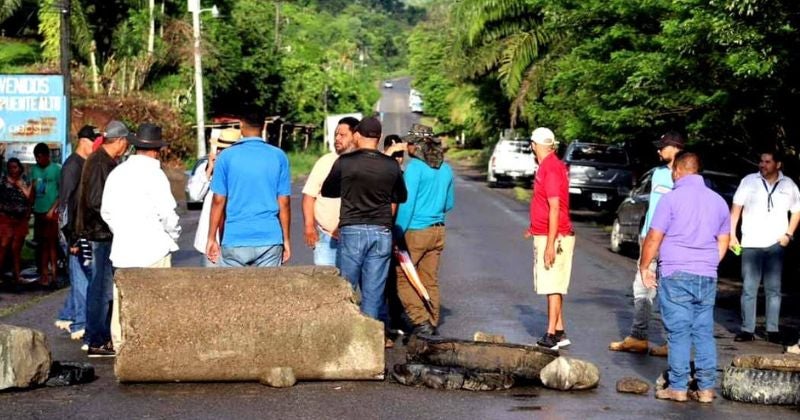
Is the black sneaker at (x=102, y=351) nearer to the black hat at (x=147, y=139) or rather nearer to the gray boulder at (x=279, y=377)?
the black hat at (x=147, y=139)

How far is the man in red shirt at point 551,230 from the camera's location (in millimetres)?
11141

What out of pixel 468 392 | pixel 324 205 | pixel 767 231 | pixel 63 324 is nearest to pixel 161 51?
pixel 63 324

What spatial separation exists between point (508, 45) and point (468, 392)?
3884cm

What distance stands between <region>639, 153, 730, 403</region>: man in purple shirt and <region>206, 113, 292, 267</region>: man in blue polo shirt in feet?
9.33

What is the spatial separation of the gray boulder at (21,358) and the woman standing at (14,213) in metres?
7.94

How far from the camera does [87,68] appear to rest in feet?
176

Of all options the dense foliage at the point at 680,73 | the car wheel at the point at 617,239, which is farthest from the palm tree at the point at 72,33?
the car wheel at the point at 617,239

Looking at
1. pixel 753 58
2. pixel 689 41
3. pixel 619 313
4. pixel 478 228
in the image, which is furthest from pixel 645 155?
pixel 619 313

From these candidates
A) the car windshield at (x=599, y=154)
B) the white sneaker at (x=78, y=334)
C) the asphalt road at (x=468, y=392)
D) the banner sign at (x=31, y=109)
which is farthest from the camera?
the car windshield at (x=599, y=154)

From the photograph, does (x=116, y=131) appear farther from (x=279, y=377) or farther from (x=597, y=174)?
(x=597, y=174)

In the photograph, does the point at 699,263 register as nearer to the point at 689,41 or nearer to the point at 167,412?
the point at 167,412

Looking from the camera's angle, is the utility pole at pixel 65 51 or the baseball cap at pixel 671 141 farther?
the utility pole at pixel 65 51

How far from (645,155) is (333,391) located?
2680 centimetres

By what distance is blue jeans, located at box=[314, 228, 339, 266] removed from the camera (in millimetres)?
11820
